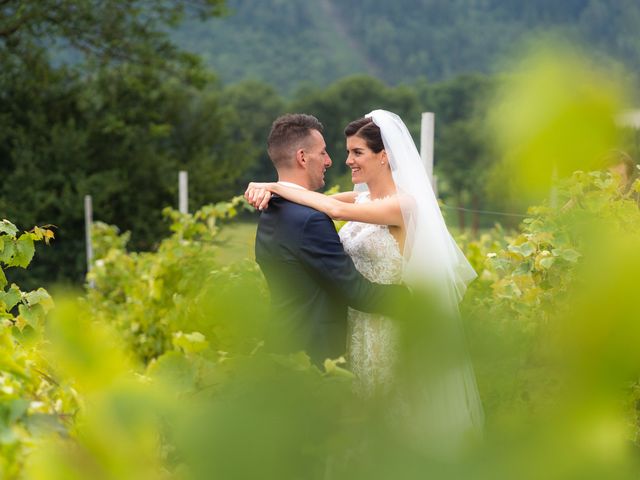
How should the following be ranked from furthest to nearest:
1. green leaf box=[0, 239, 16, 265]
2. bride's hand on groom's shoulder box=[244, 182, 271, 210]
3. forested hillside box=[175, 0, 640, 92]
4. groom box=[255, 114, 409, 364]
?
forested hillside box=[175, 0, 640, 92], bride's hand on groom's shoulder box=[244, 182, 271, 210], groom box=[255, 114, 409, 364], green leaf box=[0, 239, 16, 265]

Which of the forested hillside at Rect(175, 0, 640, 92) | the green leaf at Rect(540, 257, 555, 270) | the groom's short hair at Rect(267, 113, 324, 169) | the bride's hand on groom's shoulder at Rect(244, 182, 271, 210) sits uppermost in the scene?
the forested hillside at Rect(175, 0, 640, 92)

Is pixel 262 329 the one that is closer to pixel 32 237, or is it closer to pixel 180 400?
pixel 180 400

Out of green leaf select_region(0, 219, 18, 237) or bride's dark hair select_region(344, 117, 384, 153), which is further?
bride's dark hair select_region(344, 117, 384, 153)

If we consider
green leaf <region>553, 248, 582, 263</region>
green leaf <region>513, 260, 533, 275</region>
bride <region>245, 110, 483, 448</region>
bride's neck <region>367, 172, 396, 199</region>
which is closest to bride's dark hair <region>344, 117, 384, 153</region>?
bride <region>245, 110, 483, 448</region>

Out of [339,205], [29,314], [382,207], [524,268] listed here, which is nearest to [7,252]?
[29,314]

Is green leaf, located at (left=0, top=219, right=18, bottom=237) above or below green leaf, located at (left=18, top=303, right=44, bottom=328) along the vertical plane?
above

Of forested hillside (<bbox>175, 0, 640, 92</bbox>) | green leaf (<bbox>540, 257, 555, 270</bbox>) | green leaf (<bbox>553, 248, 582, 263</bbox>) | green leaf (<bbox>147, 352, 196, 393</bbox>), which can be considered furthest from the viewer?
forested hillside (<bbox>175, 0, 640, 92</bbox>)

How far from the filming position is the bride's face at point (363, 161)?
2.99 meters

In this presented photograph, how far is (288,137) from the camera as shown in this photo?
2865 millimetres

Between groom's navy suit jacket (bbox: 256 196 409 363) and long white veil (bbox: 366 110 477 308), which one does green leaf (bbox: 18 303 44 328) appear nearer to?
groom's navy suit jacket (bbox: 256 196 409 363)

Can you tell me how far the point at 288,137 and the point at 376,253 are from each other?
487 millimetres

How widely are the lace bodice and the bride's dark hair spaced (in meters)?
0.27

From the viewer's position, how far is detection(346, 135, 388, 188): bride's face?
2994mm

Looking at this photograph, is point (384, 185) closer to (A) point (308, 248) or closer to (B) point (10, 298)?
(A) point (308, 248)
